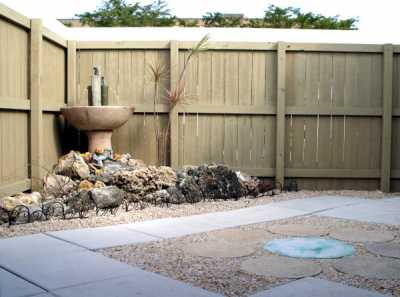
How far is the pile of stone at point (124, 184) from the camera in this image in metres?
5.34

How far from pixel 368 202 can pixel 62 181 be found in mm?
3469

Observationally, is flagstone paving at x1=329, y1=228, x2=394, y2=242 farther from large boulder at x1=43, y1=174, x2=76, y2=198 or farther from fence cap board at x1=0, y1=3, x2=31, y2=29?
fence cap board at x1=0, y1=3, x2=31, y2=29

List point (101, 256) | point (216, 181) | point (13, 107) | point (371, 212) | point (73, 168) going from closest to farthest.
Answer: point (101, 256), point (13, 107), point (371, 212), point (73, 168), point (216, 181)

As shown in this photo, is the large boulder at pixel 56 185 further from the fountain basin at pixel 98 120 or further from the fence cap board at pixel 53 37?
the fence cap board at pixel 53 37

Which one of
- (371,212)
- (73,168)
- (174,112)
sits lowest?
(371,212)

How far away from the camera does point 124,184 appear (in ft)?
19.2

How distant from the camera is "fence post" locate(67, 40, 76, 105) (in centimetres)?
702

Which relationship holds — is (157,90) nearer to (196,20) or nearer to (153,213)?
(153,213)

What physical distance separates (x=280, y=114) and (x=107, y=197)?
2.81 meters

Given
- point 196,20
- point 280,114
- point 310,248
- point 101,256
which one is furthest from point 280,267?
point 196,20

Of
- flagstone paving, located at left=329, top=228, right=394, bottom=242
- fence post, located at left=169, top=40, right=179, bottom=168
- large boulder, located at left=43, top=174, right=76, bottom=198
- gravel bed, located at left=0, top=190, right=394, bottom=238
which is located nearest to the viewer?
flagstone paving, located at left=329, top=228, right=394, bottom=242

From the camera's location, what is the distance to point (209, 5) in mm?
16688

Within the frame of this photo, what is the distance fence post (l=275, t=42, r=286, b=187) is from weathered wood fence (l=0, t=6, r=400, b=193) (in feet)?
0.04

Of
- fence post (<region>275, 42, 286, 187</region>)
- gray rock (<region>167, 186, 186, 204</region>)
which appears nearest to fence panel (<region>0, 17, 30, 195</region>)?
gray rock (<region>167, 186, 186, 204</region>)
